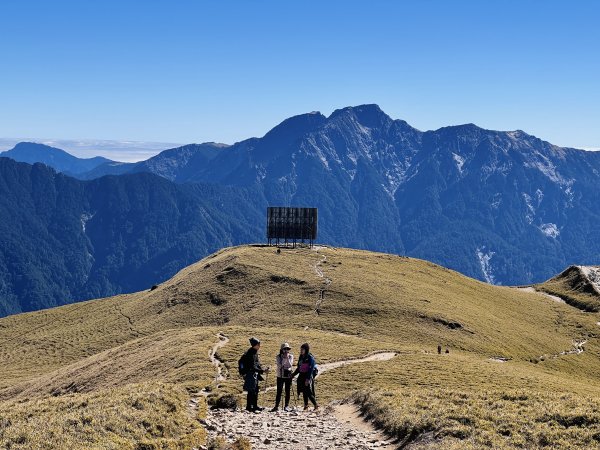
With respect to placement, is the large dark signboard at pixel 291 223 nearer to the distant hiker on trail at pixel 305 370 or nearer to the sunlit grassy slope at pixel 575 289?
the sunlit grassy slope at pixel 575 289

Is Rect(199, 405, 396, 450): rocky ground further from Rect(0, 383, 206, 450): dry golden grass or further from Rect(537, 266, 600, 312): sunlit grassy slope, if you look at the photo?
Rect(537, 266, 600, 312): sunlit grassy slope

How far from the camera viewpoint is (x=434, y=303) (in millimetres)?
103438

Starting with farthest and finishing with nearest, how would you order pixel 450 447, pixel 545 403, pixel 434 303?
pixel 434 303
pixel 545 403
pixel 450 447

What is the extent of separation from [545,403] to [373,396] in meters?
8.69

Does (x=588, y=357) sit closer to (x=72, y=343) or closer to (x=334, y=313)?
(x=334, y=313)

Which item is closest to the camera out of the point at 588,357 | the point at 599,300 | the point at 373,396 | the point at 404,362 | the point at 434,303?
the point at 373,396

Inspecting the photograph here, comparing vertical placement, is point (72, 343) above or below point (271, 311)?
below

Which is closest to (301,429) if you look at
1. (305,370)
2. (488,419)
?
(305,370)

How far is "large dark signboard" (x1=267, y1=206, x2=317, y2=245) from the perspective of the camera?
144 m

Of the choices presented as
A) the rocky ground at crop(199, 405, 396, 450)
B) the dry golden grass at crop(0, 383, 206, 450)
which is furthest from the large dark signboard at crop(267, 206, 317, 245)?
the dry golden grass at crop(0, 383, 206, 450)

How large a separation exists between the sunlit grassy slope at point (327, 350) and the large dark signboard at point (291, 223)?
291 inches

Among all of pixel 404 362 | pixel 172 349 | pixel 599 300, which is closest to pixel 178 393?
pixel 404 362

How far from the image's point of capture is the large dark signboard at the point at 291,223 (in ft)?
472

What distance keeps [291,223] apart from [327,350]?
84.5m
